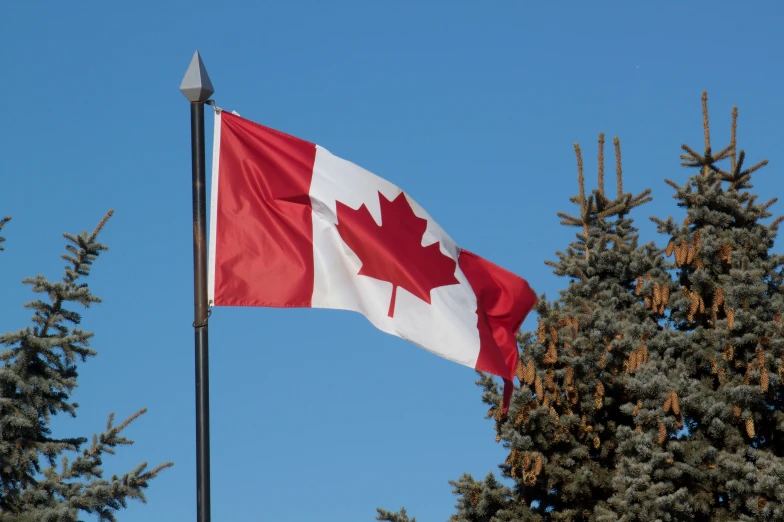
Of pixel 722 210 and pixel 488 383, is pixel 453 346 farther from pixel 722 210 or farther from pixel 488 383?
pixel 722 210

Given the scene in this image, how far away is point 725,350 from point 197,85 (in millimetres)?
12027

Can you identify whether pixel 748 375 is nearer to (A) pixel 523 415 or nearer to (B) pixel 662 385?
(B) pixel 662 385

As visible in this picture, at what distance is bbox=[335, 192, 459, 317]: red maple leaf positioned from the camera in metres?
11.6

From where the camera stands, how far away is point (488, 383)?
2038 centimetres

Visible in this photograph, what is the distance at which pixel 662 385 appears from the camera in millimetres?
18531

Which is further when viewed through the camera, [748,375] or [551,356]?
[551,356]

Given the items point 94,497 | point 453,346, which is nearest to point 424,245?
point 453,346

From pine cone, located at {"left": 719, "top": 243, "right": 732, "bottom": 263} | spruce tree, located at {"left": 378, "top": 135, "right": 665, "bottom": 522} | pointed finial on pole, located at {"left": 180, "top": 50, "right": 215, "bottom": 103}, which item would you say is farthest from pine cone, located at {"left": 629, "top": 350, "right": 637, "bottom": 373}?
pointed finial on pole, located at {"left": 180, "top": 50, "right": 215, "bottom": 103}

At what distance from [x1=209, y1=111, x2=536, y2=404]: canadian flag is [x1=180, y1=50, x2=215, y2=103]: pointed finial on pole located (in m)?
0.76

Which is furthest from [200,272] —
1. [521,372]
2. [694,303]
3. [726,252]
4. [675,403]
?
[726,252]

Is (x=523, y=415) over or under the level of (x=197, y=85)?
over

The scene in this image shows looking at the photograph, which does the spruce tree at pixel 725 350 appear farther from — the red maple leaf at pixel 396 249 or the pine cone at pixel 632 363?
the red maple leaf at pixel 396 249

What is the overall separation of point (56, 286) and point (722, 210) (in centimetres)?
1115

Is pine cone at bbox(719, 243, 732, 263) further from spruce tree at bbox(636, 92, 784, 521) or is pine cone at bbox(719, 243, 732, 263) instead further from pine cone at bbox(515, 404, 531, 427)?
pine cone at bbox(515, 404, 531, 427)
